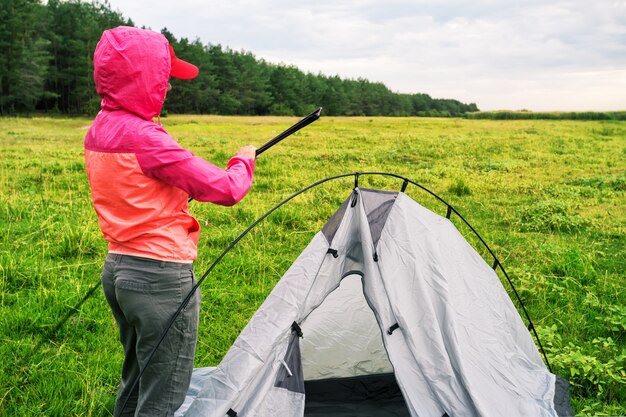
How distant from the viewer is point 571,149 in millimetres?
20359

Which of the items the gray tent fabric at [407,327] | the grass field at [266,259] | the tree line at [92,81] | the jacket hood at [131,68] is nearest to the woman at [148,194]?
the jacket hood at [131,68]

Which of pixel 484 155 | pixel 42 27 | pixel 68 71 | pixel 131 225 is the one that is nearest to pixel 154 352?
pixel 131 225

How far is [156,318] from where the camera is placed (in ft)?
8.46

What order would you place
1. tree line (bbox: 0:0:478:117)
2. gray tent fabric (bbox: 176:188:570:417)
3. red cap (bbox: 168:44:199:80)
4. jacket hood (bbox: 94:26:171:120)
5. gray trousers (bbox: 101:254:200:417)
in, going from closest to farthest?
jacket hood (bbox: 94:26:171:120) < gray trousers (bbox: 101:254:200:417) < red cap (bbox: 168:44:199:80) < gray tent fabric (bbox: 176:188:570:417) < tree line (bbox: 0:0:478:117)

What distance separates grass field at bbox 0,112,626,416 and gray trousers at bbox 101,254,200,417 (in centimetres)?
123

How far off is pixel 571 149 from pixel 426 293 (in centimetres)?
1951

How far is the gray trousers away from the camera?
2549 mm

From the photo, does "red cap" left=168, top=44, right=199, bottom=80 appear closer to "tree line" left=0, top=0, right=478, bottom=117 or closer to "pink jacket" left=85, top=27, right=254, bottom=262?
"pink jacket" left=85, top=27, right=254, bottom=262

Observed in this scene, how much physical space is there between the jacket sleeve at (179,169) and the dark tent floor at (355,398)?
2.32 metres

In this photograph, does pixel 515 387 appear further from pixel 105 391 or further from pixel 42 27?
pixel 42 27

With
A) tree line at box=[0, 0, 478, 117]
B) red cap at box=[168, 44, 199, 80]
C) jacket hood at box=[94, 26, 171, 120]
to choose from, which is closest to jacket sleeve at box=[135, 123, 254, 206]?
jacket hood at box=[94, 26, 171, 120]

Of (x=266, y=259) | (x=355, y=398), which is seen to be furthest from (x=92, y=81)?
(x=355, y=398)

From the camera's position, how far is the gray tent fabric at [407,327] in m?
3.07

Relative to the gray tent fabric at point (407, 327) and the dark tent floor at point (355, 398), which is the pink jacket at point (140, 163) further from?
the dark tent floor at point (355, 398)
